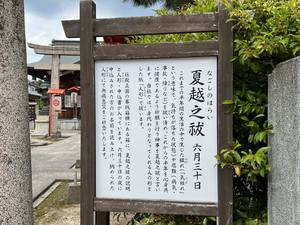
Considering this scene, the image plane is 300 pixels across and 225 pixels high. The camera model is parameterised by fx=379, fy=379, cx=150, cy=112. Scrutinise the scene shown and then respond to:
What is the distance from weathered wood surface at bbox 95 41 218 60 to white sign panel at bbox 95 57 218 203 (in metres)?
0.04

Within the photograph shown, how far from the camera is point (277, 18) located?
2309 millimetres

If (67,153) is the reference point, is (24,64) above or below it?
above

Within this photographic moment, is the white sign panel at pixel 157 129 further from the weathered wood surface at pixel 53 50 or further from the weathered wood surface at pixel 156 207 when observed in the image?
the weathered wood surface at pixel 53 50

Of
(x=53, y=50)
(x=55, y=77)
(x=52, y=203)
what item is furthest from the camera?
(x=55, y=77)

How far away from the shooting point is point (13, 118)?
224 cm

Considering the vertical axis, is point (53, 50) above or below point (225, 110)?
above

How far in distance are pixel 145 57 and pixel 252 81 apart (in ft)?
2.79

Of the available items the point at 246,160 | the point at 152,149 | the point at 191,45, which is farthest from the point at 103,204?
the point at 191,45

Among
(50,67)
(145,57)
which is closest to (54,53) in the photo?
(50,67)

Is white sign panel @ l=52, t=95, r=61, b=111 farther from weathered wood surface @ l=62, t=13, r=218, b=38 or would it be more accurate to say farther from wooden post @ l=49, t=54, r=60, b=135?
weathered wood surface @ l=62, t=13, r=218, b=38

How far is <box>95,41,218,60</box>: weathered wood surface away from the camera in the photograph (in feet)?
8.39

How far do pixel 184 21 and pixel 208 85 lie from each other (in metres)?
0.47

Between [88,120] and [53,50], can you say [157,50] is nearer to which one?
[88,120]

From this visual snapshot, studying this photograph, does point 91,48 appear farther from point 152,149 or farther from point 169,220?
point 169,220
